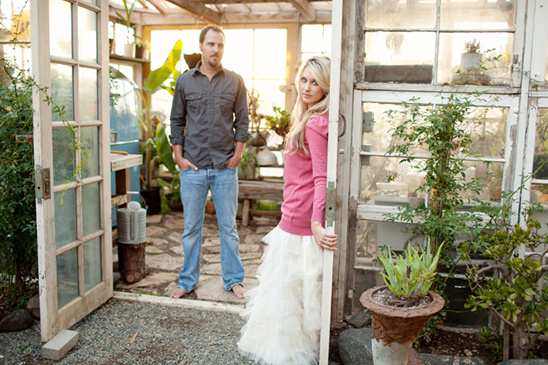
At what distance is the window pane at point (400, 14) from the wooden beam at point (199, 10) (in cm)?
348

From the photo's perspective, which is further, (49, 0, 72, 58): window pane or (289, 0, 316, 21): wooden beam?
(289, 0, 316, 21): wooden beam

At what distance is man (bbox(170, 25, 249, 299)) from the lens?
3.91 m

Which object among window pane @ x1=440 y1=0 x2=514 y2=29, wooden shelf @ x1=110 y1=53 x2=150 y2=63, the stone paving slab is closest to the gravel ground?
the stone paving slab

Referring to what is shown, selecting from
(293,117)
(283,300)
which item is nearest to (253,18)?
(293,117)

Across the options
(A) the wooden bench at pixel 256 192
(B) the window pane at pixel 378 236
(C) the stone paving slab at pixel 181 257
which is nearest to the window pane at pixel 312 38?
(A) the wooden bench at pixel 256 192

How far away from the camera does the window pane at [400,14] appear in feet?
10.6

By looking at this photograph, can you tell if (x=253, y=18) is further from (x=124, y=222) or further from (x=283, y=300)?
(x=283, y=300)

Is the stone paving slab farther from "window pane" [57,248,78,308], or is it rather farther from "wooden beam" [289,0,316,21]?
"wooden beam" [289,0,316,21]

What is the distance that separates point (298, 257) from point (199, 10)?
196 inches

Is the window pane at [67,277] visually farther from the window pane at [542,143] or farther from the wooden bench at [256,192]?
the wooden bench at [256,192]

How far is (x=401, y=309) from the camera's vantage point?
2361 mm

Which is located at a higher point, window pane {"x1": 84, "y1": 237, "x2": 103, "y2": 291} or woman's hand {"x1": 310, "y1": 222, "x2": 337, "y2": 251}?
Answer: woman's hand {"x1": 310, "y1": 222, "x2": 337, "y2": 251}

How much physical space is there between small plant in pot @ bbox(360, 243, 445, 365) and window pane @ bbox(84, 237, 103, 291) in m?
2.08

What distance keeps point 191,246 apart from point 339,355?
1.52m
